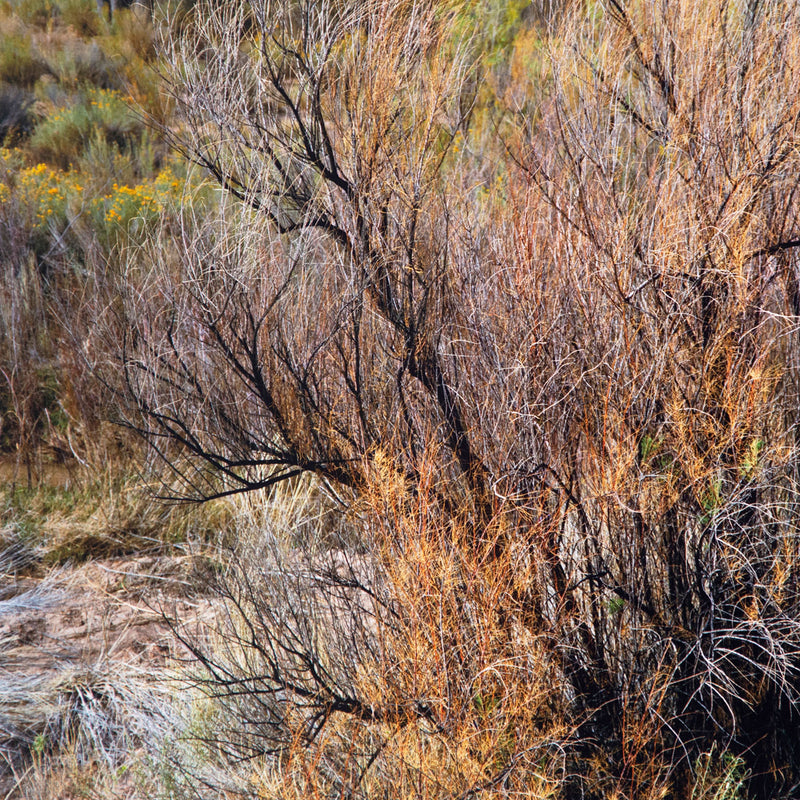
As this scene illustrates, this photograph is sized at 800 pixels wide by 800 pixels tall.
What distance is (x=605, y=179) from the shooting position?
285 cm

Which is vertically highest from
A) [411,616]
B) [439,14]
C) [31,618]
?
[439,14]

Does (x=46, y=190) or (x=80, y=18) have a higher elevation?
(x=80, y=18)

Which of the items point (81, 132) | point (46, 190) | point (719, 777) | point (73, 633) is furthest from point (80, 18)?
point (719, 777)

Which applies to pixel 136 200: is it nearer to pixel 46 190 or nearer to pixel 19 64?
pixel 46 190

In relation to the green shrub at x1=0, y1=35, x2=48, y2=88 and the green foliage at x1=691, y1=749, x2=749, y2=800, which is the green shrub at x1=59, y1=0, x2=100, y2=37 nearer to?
the green shrub at x1=0, y1=35, x2=48, y2=88

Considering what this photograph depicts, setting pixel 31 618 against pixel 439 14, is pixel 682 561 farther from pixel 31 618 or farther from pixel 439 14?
pixel 31 618

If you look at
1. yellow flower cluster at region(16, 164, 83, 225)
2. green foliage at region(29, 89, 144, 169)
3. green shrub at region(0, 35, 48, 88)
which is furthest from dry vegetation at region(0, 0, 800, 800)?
green shrub at region(0, 35, 48, 88)

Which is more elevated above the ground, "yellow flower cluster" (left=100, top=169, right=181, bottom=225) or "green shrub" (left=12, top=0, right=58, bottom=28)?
"green shrub" (left=12, top=0, right=58, bottom=28)

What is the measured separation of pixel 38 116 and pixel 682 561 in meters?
10.7

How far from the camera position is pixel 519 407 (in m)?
2.62

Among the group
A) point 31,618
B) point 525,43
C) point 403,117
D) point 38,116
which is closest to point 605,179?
point 403,117

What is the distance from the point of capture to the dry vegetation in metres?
2.41

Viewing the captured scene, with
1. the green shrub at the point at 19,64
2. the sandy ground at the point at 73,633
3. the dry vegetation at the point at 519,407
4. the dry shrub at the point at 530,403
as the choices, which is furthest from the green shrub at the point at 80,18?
the dry shrub at the point at 530,403

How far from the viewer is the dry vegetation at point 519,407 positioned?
7.91 ft
